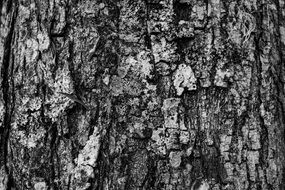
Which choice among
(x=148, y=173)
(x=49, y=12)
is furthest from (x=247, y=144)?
(x=49, y=12)

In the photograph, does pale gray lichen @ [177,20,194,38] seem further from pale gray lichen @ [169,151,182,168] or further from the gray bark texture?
pale gray lichen @ [169,151,182,168]

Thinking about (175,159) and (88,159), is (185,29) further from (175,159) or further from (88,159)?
(88,159)

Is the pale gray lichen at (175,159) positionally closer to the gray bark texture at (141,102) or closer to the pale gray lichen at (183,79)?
the gray bark texture at (141,102)

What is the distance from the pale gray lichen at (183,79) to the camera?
1.37 m

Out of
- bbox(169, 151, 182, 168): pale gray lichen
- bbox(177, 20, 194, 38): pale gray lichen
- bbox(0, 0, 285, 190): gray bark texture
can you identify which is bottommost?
bbox(169, 151, 182, 168): pale gray lichen

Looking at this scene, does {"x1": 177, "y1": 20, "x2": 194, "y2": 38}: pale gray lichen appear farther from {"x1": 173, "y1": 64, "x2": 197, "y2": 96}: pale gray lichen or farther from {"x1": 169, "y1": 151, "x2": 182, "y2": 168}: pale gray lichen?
{"x1": 169, "y1": 151, "x2": 182, "y2": 168}: pale gray lichen

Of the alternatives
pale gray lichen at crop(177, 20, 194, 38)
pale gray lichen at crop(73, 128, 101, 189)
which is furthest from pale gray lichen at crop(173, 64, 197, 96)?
pale gray lichen at crop(73, 128, 101, 189)

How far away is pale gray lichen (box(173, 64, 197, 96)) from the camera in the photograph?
1365 mm

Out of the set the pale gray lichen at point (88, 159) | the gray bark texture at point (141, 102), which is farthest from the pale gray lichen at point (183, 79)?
the pale gray lichen at point (88, 159)

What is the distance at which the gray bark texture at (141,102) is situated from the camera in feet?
4.45

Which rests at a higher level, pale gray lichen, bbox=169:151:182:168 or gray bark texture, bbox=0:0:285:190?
gray bark texture, bbox=0:0:285:190

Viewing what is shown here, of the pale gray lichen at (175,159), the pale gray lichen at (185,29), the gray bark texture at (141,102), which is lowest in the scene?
the pale gray lichen at (175,159)

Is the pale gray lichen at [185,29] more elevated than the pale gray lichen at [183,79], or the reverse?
the pale gray lichen at [185,29]

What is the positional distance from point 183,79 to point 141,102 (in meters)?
0.15
